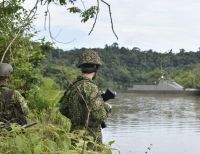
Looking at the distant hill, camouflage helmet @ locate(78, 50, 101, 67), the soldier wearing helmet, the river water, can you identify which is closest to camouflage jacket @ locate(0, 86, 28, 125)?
the soldier wearing helmet

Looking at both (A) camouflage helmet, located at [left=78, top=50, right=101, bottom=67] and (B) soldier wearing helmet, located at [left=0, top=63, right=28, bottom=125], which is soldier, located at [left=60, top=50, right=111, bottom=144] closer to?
(A) camouflage helmet, located at [left=78, top=50, right=101, bottom=67]

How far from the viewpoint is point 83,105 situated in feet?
16.2

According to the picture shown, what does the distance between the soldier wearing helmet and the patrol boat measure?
103 meters

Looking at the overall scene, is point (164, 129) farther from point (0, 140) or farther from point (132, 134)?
point (0, 140)

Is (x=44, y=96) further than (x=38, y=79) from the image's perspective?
Yes

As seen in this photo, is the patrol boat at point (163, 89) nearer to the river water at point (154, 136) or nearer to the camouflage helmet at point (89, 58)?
the river water at point (154, 136)

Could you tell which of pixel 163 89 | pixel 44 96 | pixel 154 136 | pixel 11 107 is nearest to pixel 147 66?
pixel 163 89

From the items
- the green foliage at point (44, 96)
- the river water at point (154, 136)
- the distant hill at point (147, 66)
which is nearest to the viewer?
the green foliage at point (44, 96)

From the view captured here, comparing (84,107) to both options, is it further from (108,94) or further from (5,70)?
(5,70)

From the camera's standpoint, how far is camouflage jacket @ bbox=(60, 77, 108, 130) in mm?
4816

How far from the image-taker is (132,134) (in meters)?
25.6

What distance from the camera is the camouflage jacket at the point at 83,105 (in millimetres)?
4816

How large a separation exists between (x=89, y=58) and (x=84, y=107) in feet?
1.38

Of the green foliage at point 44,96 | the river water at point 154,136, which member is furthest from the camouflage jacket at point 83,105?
the green foliage at point 44,96
